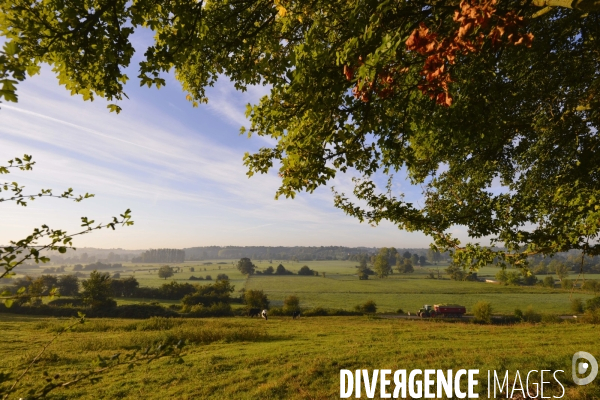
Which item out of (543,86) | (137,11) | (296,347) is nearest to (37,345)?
(296,347)

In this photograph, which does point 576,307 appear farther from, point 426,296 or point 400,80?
point 400,80

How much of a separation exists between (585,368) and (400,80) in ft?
43.5

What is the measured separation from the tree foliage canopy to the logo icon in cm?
457

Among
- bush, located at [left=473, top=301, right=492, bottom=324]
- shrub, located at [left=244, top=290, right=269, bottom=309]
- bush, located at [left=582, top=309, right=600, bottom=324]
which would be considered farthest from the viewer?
shrub, located at [left=244, top=290, right=269, bottom=309]

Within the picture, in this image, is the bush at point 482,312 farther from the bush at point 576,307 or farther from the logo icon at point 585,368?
the logo icon at point 585,368

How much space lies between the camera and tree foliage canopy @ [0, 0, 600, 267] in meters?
4.32

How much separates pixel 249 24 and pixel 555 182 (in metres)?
10.5

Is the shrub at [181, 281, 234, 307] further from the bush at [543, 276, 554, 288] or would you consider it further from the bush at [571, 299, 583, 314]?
the bush at [543, 276, 554, 288]

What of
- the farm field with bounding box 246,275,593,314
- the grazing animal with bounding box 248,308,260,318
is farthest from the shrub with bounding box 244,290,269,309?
the farm field with bounding box 246,275,593,314

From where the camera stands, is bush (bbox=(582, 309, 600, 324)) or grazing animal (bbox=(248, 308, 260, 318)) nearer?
bush (bbox=(582, 309, 600, 324))

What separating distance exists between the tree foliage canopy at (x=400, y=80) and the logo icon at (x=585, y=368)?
457cm

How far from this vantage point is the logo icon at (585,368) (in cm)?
1009

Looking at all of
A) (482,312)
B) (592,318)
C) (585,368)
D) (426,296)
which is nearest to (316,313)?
(482,312)

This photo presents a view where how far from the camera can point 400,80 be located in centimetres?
581
